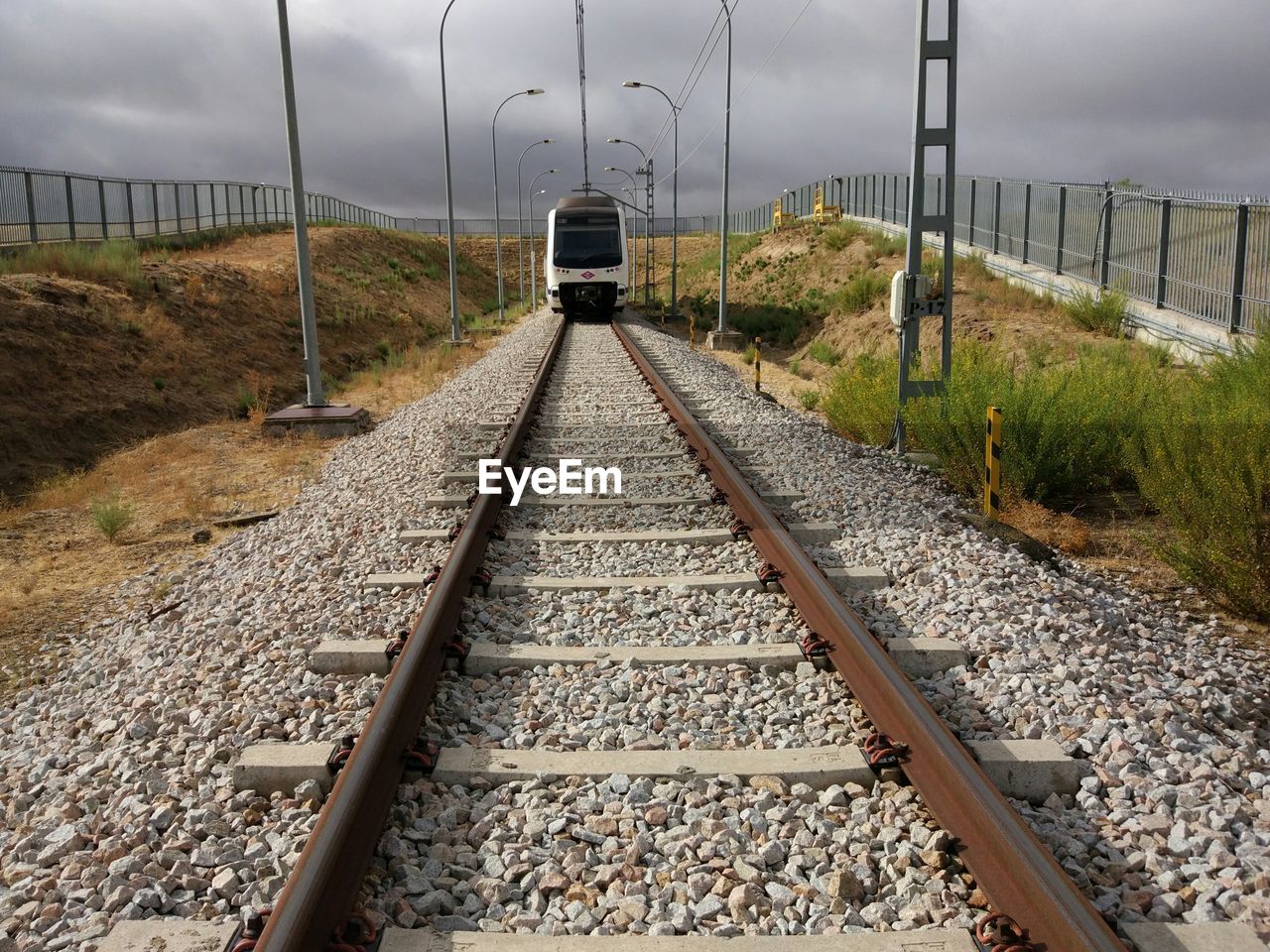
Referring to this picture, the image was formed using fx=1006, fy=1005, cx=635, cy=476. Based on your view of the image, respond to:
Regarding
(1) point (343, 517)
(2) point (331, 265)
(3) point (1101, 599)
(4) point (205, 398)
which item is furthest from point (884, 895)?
(2) point (331, 265)

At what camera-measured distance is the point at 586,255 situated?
3061 cm

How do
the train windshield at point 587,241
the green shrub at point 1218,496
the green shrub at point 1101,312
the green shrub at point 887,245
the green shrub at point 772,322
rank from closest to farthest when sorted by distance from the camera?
the green shrub at point 1218,496, the green shrub at point 1101,312, the train windshield at point 587,241, the green shrub at point 772,322, the green shrub at point 887,245

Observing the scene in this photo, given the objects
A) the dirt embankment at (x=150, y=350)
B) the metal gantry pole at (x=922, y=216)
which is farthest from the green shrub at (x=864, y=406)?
the dirt embankment at (x=150, y=350)

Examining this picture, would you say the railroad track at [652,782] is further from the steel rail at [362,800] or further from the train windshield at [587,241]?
the train windshield at [587,241]

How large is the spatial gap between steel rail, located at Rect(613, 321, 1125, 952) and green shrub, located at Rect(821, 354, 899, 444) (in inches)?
224

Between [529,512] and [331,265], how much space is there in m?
35.4

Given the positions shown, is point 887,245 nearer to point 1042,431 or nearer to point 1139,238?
point 1139,238

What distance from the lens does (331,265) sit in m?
40.2

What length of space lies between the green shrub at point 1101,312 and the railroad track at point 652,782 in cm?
1497

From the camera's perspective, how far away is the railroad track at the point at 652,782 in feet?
9.62

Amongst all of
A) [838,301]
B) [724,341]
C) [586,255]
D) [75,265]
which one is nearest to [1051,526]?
[75,265]

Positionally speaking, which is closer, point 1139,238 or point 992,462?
point 992,462

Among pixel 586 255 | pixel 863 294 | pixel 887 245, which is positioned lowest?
pixel 863 294

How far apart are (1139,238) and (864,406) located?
464 inches
